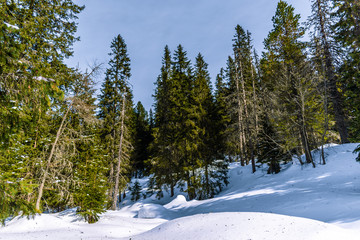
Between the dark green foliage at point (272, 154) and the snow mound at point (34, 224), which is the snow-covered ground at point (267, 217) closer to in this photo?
the snow mound at point (34, 224)

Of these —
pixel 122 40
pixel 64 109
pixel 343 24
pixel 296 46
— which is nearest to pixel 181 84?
pixel 122 40

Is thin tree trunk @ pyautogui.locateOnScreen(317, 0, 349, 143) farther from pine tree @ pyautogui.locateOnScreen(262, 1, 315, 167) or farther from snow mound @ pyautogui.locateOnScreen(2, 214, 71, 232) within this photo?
snow mound @ pyautogui.locateOnScreen(2, 214, 71, 232)

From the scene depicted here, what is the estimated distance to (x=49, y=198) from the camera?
47.9ft

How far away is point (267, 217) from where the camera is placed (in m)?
7.00

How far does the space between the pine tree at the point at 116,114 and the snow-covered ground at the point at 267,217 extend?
17.8 feet

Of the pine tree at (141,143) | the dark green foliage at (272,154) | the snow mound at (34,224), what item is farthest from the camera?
the pine tree at (141,143)

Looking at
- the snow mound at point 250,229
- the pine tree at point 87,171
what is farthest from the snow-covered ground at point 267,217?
the pine tree at point 87,171

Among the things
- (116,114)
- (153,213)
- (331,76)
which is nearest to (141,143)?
(116,114)

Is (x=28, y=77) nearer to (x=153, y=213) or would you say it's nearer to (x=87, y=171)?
(x=87, y=171)

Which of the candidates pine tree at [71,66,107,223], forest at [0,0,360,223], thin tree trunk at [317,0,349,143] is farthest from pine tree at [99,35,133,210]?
thin tree trunk at [317,0,349,143]

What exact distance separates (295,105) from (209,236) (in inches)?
538

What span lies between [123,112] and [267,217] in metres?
16.2

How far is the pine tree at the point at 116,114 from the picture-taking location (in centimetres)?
2001

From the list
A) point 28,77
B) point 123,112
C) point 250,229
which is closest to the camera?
point 28,77
